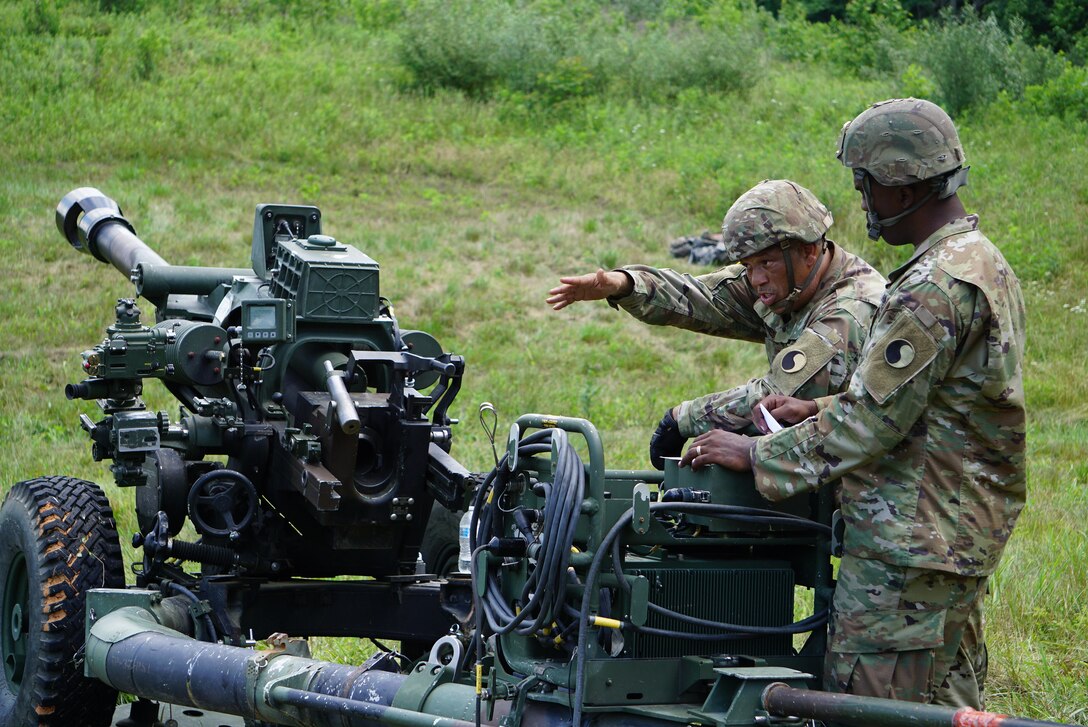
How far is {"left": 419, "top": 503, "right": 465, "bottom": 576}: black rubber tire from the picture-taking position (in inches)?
275

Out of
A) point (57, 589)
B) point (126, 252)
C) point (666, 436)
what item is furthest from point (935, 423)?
point (126, 252)

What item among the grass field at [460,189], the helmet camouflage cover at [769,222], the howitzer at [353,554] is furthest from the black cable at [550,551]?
the grass field at [460,189]

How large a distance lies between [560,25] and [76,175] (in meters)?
8.70

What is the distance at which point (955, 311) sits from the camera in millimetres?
4277

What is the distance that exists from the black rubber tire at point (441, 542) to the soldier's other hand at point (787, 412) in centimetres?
246

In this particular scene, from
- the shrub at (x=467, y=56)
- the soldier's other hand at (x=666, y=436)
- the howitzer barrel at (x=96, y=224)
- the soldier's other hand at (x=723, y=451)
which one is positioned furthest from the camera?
the shrub at (x=467, y=56)

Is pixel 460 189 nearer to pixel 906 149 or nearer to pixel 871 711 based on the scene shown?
pixel 906 149

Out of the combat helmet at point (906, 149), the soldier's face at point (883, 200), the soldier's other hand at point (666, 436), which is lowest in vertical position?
the soldier's other hand at point (666, 436)

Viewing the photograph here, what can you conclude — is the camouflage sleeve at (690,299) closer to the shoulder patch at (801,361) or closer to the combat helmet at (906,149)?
the shoulder patch at (801,361)

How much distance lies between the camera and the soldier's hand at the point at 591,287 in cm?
564

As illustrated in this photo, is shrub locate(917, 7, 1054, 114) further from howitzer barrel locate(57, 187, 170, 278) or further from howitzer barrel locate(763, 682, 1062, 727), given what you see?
howitzer barrel locate(763, 682, 1062, 727)

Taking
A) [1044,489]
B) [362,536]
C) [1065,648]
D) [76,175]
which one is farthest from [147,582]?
[76,175]

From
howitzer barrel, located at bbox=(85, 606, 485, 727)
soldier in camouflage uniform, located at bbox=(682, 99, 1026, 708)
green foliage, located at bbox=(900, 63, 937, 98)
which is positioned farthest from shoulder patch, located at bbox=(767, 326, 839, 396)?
green foliage, located at bbox=(900, 63, 937, 98)

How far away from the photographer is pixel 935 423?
14.4ft
